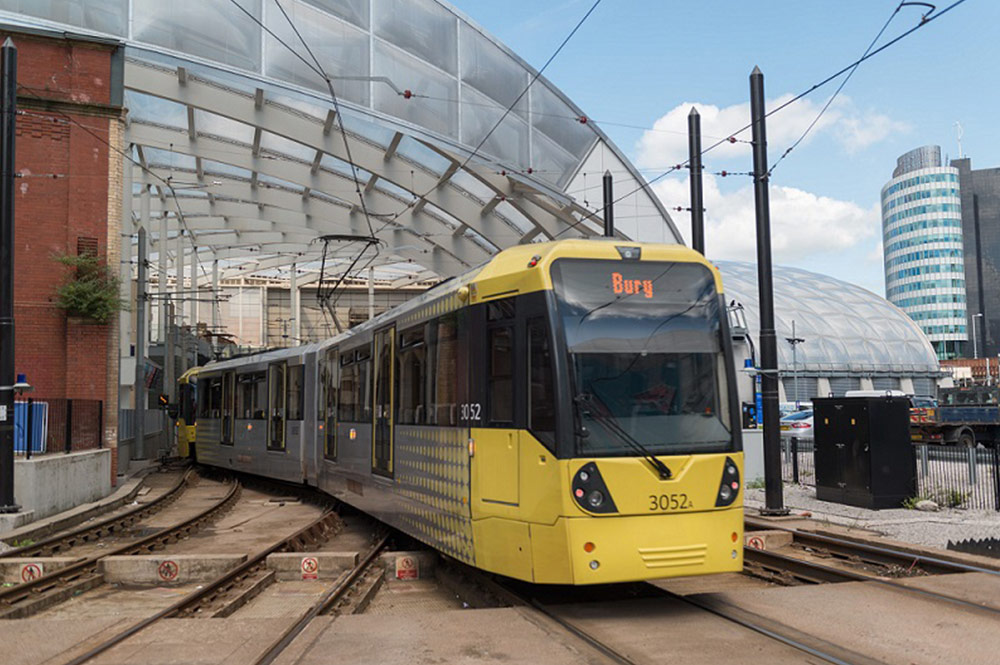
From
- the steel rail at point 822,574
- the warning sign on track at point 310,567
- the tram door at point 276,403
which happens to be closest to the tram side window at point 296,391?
the tram door at point 276,403

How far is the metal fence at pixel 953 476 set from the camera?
15156mm

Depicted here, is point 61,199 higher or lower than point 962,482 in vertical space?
higher

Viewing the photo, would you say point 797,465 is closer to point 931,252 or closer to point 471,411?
point 471,411

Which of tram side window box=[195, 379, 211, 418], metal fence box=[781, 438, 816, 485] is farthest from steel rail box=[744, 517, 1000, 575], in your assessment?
tram side window box=[195, 379, 211, 418]

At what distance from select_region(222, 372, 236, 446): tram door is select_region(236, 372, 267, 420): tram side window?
0.41m

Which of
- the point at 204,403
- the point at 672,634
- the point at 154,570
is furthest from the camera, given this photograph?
the point at 204,403

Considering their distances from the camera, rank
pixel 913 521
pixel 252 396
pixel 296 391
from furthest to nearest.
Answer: pixel 252 396, pixel 296 391, pixel 913 521

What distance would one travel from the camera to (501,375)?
808 centimetres

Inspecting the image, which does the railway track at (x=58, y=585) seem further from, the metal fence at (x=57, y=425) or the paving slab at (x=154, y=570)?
the metal fence at (x=57, y=425)

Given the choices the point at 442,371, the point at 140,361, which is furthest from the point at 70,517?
the point at 140,361

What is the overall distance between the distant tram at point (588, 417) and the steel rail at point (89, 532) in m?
6.03

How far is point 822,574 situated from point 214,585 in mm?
6264

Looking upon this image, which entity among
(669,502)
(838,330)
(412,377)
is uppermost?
(838,330)

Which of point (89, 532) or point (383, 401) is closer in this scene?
point (383, 401)
